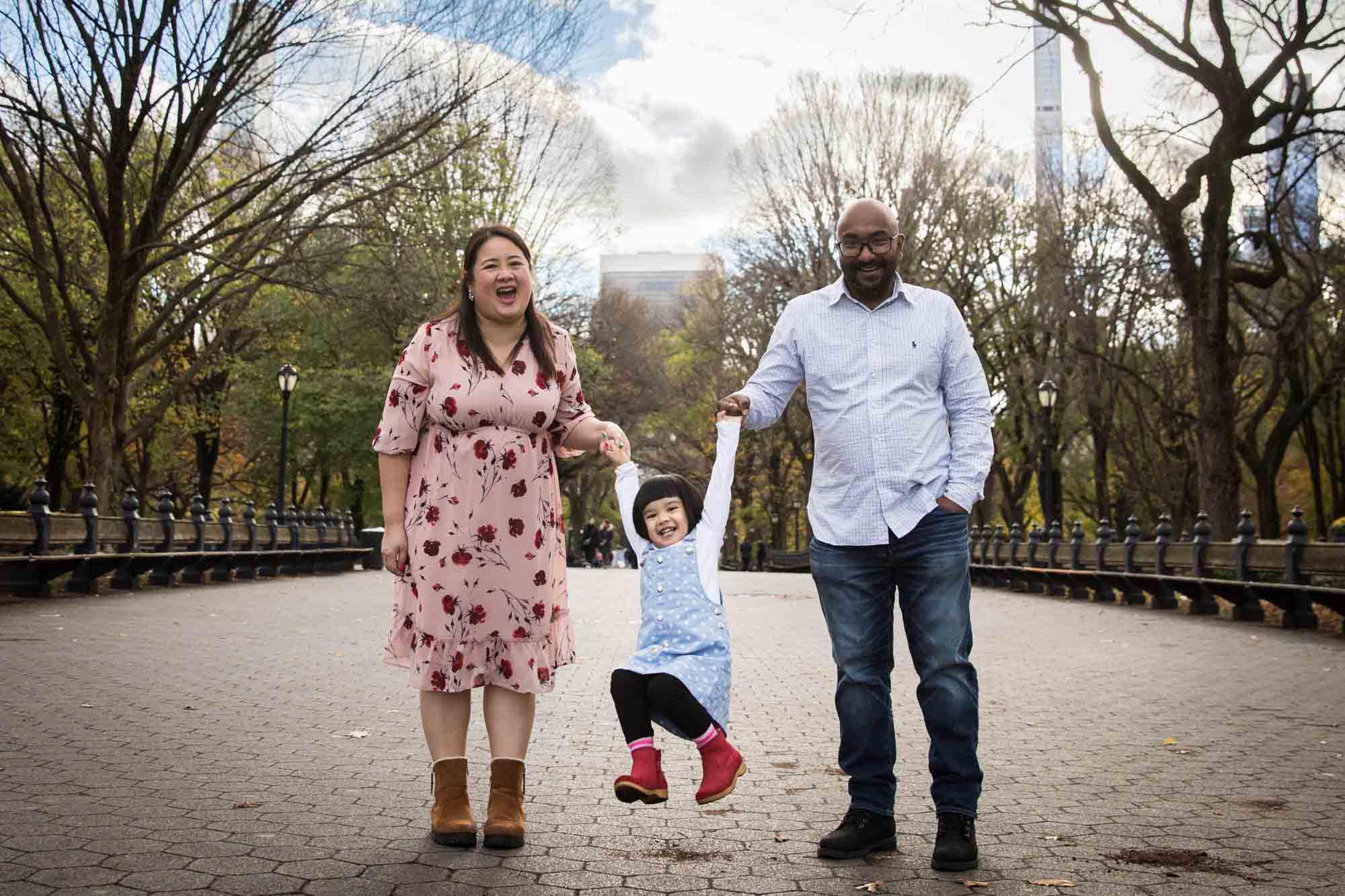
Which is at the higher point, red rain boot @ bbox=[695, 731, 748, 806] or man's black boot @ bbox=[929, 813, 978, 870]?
red rain boot @ bbox=[695, 731, 748, 806]

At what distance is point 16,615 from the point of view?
12.8 meters

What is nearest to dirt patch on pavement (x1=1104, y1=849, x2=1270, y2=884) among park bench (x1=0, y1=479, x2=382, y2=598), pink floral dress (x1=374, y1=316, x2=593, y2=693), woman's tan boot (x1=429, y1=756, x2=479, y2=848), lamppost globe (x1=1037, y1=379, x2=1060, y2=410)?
pink floral dress (x1=374, y1=316, x2=593, y2=693)

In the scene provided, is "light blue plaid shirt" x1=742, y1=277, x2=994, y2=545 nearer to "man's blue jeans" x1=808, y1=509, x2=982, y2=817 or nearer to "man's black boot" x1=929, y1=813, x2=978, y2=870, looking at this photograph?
"man's blue jeans" x1=808, y1=509, x2=982, y2=817

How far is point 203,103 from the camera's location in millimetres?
18953

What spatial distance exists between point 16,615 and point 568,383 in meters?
9.87

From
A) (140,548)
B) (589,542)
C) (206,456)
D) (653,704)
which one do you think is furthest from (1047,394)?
(589,542)

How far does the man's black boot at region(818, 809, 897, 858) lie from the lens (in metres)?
4.27

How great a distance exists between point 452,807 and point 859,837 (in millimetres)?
1206

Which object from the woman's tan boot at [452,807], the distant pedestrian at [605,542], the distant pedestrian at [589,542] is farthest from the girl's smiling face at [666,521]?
the distant pedestrian at [605,542]

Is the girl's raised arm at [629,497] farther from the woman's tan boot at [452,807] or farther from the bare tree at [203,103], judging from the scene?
the bare tree at [203,103]

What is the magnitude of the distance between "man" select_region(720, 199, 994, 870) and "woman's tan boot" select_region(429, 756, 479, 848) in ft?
3.45

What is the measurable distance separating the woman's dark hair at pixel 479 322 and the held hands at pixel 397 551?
1.87ft

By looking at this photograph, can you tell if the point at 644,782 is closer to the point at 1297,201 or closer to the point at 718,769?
the point at 718,769

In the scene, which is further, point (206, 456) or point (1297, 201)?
point (206, 456)
